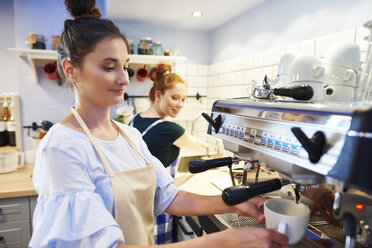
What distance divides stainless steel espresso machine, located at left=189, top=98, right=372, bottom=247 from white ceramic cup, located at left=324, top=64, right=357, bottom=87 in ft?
0.99

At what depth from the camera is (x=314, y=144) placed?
0.43 m

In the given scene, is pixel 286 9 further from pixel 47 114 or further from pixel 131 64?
pixel 47 114

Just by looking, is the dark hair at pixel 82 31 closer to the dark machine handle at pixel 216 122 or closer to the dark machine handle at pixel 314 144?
the dark machine handle at pixel 216 122

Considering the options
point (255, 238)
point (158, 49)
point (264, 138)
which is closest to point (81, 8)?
point (264, 138)

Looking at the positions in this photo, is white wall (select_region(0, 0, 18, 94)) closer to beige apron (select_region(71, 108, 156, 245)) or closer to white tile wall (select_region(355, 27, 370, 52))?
beige apron (select_region(71, 108, 156, 245))

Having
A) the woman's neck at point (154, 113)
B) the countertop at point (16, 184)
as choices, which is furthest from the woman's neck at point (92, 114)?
the countertop at point (16, 184)

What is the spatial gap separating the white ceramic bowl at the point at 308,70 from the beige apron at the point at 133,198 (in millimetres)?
507

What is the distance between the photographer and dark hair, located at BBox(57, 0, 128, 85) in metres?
0.66

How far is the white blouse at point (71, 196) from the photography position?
1.74ft

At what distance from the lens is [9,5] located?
2359 mm

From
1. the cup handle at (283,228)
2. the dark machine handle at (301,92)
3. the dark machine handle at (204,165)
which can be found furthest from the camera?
the dark machine handle at (204,165)

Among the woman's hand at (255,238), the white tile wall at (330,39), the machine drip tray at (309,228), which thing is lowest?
the machine drip tray at (309,228)

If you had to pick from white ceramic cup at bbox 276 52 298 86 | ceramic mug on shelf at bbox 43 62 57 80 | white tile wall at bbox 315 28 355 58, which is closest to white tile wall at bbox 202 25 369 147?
white tile wall at bbox 315 28 355 58

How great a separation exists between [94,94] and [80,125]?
9 cm
